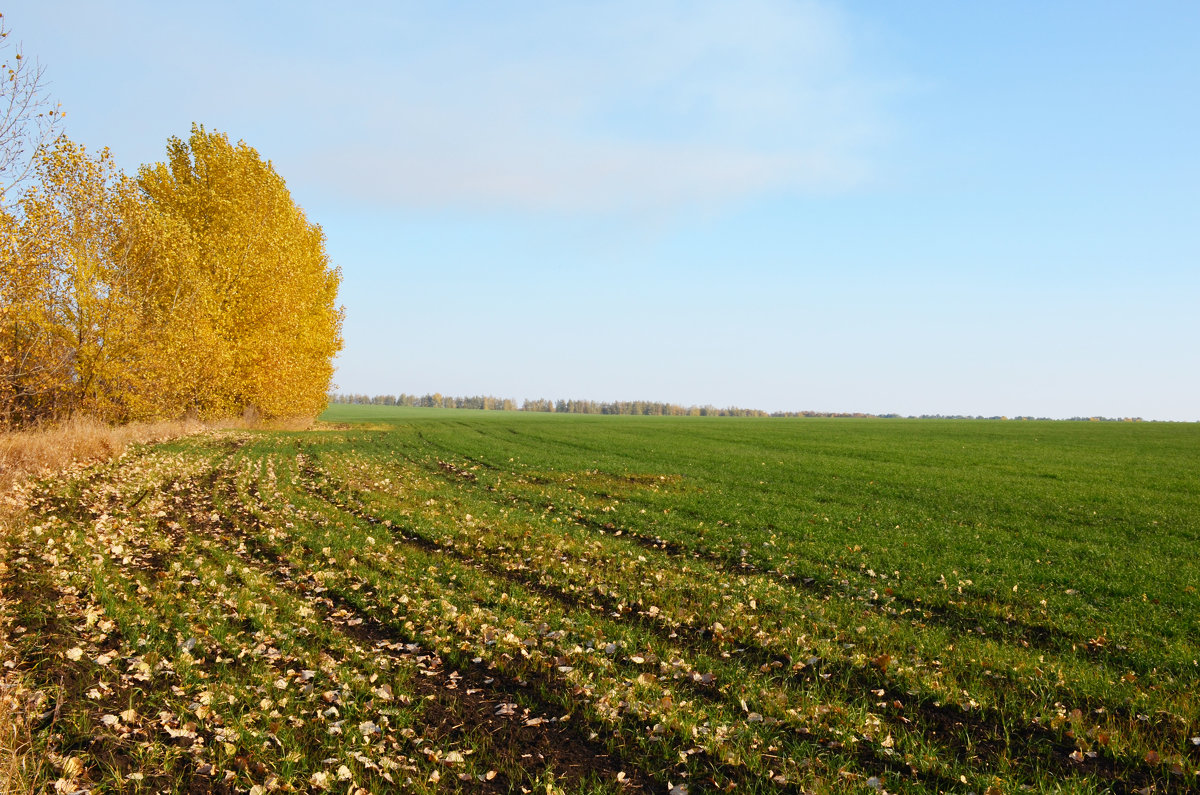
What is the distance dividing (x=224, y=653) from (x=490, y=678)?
12.0 feet

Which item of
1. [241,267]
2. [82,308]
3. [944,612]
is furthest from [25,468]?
[944,612]

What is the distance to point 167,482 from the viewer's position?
19.5 m

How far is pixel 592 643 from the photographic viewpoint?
29.1 feet

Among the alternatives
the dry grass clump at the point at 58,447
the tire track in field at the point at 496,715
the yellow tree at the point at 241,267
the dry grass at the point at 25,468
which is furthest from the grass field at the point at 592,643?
the yellow tree at the point at 241,267

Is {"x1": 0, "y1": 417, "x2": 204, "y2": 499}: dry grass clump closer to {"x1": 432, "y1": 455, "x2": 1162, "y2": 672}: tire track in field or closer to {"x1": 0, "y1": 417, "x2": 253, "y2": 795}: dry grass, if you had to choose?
{"x1": 0, "y1": 417, "x2": 253, "y2": 795}: dry grass

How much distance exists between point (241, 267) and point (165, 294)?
5.45 metres

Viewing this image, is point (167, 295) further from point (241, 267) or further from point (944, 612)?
point (944, 612)

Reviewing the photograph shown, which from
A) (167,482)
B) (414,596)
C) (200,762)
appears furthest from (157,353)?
(200,762)

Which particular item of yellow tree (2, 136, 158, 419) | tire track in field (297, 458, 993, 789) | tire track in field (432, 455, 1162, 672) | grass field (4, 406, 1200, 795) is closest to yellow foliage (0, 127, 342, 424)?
yellow tree (2, 136, 158, 419)

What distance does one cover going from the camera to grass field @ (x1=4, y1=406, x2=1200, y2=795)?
6.03m

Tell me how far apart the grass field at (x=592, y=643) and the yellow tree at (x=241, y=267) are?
20.3 meters

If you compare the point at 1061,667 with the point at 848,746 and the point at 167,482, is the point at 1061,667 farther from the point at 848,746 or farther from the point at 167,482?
the point at 167,482

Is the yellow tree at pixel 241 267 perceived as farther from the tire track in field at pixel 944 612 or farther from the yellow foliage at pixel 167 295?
the tire track in field at pixel 944 612

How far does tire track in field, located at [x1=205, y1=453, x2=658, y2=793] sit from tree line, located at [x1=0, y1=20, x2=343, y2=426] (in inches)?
628
